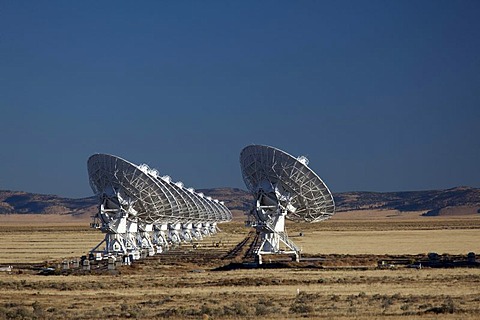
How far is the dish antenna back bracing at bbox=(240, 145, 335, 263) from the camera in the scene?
199ft

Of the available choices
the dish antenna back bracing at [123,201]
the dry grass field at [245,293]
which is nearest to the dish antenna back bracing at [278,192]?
the dry grass field at [245,293]

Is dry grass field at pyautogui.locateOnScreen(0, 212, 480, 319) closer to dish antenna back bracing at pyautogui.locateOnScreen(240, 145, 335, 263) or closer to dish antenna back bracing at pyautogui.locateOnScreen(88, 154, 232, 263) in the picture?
dish antenna back bracing at pyautogui.locateOnScreen(240, 145, 335, 263)

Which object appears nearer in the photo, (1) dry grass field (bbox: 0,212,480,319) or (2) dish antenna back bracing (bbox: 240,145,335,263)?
(1) dry grass field (bbox: 0,212,480,319)

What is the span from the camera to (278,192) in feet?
204

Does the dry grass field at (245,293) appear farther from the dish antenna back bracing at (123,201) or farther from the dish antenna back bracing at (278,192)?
the dish antenna back bracing at (123,201)

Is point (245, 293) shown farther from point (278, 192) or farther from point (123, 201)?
point (123, 201)

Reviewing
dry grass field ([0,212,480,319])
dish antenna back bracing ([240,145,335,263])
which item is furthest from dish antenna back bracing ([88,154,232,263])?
dry grass field ([0,212,480,319])

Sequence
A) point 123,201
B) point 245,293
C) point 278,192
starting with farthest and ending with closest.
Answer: point 123,201 < point 278,192 < point 245,293

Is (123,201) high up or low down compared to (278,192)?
down

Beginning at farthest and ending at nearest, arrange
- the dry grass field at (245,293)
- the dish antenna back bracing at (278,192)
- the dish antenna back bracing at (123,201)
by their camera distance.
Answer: the dish antenna back bracing at (123,201), the dish antenna back bracing at (278,192), the dry grass field at (245,293)

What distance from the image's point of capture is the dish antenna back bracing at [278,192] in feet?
199

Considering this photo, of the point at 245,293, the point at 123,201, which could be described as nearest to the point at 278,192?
the point at 123,201

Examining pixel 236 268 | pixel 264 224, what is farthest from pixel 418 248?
pixel 236 268

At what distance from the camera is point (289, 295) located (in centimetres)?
3825
